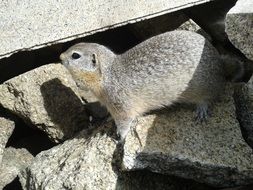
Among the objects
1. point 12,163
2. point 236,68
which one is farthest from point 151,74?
point 12,163

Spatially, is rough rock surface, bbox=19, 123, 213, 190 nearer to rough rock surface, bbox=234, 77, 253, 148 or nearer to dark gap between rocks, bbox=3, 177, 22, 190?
dark gap between rocks, bbox=3, 177, 22, 190

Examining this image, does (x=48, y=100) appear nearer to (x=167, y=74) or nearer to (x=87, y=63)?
(x=87, y=63)

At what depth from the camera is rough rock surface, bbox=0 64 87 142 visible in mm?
6105

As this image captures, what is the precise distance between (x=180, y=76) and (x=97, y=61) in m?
0.83

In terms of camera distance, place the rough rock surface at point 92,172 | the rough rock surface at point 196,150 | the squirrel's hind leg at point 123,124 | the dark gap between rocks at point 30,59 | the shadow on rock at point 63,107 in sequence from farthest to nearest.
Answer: the dark gap between rocks at point 30,59
the shadow on rock at point 63,107
the squirrel's hind leg at point 123,124
the rough rock surface at point 92,172
the rough rock surface at point 196,150

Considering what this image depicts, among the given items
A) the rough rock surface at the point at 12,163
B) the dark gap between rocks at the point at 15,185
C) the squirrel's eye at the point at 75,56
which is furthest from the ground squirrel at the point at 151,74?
the dark gap between rocks at the point at 15,185

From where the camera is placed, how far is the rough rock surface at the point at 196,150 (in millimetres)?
4840

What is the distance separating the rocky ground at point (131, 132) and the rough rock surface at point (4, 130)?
0.01 meters

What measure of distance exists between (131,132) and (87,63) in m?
0.83

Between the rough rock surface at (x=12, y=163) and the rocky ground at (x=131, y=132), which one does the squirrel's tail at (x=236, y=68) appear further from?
the rough rock surface at (x=12, y=163)

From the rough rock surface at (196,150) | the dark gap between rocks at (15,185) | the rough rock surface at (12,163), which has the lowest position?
the dark gap between rocks at (15,185)

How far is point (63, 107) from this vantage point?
6270 millimetres

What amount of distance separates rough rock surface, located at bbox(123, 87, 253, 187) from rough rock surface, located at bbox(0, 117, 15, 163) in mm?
1558

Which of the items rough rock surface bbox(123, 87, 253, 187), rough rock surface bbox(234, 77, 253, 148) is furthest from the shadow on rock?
rough rock surface bbox(234, 77, 253, 148)
